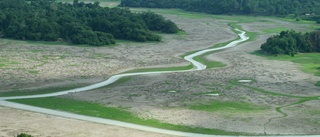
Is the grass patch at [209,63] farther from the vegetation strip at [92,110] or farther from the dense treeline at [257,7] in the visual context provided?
the dense treeline at [257,7]

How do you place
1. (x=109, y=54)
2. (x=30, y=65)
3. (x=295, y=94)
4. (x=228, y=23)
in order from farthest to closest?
1. (x=228, y=23)
2. (x=109, y=54)
3. (x=30, y=65)
4. (x=295, y=94)

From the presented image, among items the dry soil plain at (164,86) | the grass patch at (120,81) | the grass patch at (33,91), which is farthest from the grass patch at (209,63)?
the grass patch at (33,91)

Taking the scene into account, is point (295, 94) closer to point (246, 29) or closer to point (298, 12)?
point (246, 29)

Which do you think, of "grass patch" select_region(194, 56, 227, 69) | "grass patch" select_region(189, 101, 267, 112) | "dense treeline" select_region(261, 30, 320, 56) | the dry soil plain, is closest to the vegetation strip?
the dry soil plain

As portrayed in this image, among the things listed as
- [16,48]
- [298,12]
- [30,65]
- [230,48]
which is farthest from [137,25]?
[298,12]

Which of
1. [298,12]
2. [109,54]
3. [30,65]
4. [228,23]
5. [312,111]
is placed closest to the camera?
[312,111]

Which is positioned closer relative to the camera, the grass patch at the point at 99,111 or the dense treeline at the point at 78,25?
the grass patch at the point at 99,111

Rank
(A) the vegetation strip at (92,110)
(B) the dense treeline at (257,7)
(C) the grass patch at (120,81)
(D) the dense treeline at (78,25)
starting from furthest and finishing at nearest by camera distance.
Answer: (B) the dense treeline at (257,7) → (D) the dense treeline at (78,25) → (C) the grass patch at (120,81) → (A) the vegetation strip at (92,110)
